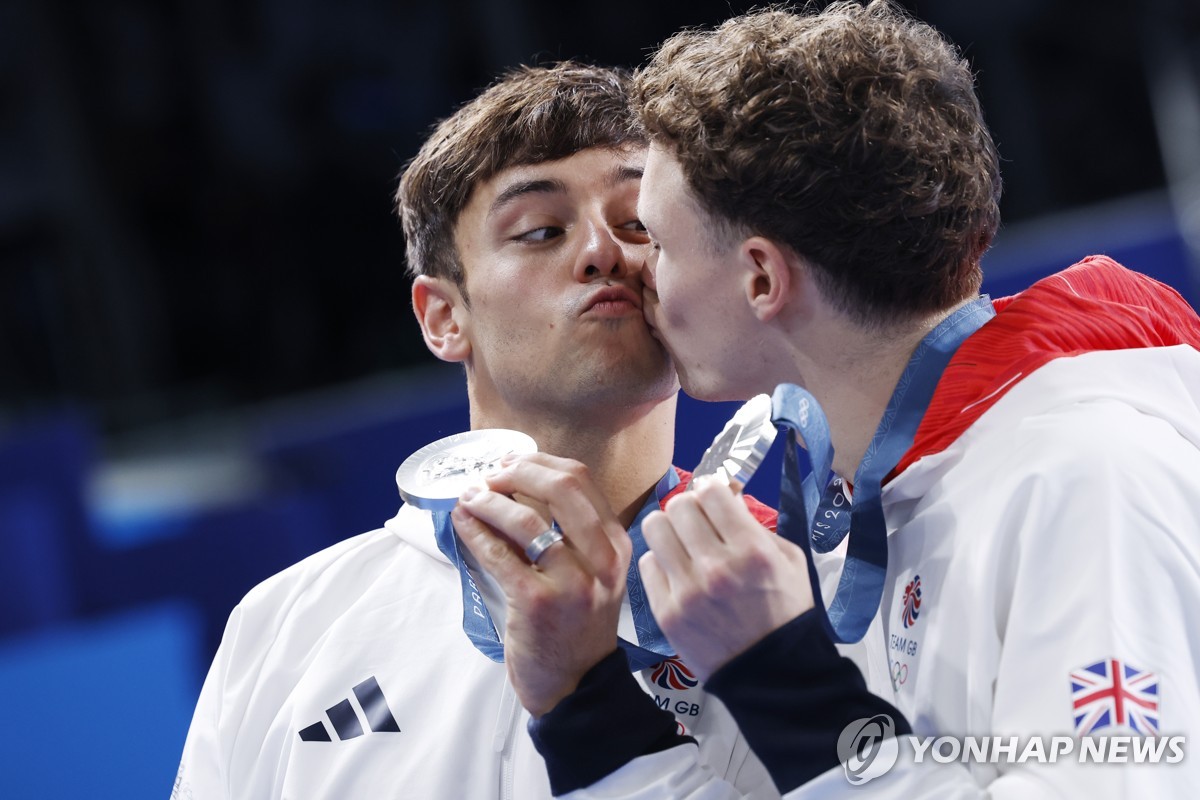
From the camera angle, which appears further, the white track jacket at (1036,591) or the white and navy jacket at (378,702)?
the white and navy jacket at (378,702)

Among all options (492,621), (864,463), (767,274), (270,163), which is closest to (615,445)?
(492,621)

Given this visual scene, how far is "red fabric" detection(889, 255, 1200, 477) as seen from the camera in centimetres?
169

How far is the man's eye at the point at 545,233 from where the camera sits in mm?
2482

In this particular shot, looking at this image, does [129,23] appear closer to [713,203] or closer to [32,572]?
[32,572]

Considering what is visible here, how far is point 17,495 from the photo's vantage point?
4.89 metres

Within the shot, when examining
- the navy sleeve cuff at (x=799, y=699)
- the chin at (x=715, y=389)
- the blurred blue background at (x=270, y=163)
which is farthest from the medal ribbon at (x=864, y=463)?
the blurred blue background at (x=270, y=163)

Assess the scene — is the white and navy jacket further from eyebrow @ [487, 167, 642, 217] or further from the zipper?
eyebrow @ [487, 167, 642, 217]

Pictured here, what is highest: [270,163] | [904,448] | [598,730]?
[270,163]

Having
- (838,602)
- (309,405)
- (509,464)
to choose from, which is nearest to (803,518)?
(838,602)

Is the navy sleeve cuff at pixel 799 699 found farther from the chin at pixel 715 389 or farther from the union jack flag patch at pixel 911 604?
the chin at pixel 715 389

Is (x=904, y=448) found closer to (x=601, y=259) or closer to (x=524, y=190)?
(x=601, y=259)

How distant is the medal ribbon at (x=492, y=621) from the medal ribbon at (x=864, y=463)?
1.23 feet

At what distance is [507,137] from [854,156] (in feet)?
3.07

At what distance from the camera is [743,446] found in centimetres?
169
